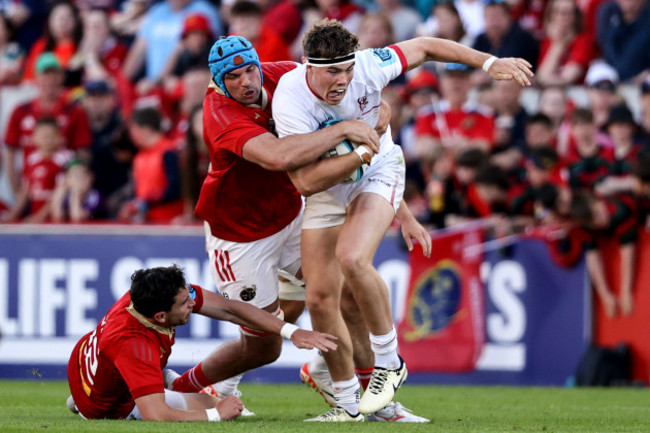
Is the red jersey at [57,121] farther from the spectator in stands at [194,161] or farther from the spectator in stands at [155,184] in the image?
the spectator in stands at [194,161]

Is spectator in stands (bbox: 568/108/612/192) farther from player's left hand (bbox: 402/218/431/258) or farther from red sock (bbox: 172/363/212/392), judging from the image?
red sock (bbox: 172/363/212/392)

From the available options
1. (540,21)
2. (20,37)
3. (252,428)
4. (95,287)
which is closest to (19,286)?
(95,287)

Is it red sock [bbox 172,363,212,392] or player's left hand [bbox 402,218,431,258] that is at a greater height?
player's left hand [bbox 402,218,431,258]

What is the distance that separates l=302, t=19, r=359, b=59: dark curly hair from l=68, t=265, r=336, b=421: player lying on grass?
5.60 feet

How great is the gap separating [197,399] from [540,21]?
30.0ft

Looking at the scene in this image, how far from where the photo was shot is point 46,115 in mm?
14898

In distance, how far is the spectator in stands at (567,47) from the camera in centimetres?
1466

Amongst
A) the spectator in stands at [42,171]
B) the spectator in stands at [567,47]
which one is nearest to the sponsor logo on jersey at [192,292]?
the spectator in stands at [42,171]

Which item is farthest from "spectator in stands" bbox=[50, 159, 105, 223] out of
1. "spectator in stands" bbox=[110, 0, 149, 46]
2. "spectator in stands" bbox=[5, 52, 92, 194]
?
"spectator in stands" bbox=[110, 0, 149, 46]

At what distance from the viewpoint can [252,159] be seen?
25.6ft

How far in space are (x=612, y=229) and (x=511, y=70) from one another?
16.5ft

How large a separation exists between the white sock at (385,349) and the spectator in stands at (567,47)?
7454mm

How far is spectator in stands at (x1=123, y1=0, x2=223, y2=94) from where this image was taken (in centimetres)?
1611

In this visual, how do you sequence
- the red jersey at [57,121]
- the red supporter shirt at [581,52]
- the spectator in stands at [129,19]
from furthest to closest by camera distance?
the spectator in stands at [129,19], the red jersey at [57,121], the red supporter shirt at [581,52]
